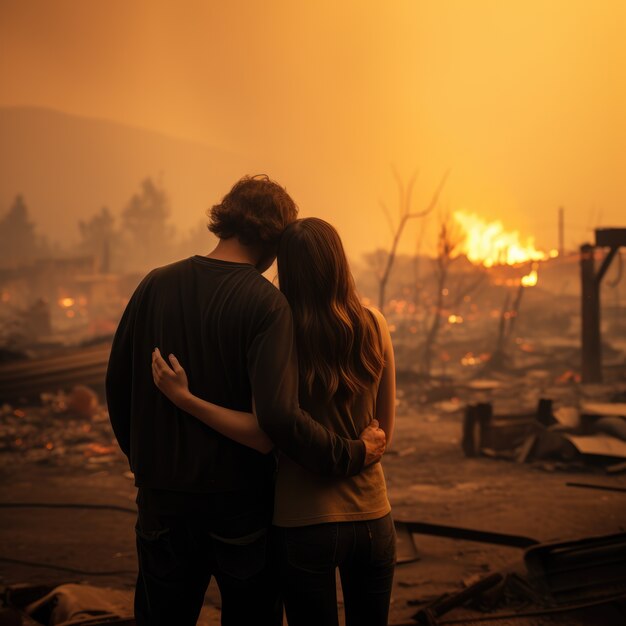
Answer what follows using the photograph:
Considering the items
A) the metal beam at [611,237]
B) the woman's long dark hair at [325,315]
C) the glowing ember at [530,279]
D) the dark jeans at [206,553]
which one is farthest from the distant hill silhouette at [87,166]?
the dark jeans at [206,553]

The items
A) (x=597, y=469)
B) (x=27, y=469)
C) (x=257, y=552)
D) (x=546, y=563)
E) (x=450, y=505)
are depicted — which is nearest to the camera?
(x=257, y=552)

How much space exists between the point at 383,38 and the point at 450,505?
831 centimetres

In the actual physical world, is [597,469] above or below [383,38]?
below

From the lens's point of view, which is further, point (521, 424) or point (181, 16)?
point (181, 16)

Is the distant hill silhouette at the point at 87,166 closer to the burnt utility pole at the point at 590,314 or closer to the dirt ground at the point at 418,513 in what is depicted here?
the dirt ground at the point at 418,513

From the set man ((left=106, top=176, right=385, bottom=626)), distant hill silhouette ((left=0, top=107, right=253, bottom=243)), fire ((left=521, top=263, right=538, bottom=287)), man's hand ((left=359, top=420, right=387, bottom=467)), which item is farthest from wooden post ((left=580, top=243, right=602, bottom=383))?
man ((left=106, top=176, right=385, bottom=626))

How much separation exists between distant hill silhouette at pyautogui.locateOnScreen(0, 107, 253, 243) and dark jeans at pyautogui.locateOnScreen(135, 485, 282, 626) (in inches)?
424

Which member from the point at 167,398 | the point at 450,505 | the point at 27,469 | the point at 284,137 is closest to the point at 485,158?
the point at 284,137

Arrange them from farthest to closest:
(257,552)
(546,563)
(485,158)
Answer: (485,158), (546,563), (257,552)

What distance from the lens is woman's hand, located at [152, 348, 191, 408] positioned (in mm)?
1805

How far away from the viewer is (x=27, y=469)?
7883 mm

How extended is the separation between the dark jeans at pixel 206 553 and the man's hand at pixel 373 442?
12.7 inches

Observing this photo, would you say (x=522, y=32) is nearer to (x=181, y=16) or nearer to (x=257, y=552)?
(x=181, y=16)

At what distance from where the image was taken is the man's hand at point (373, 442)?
6.01ft
